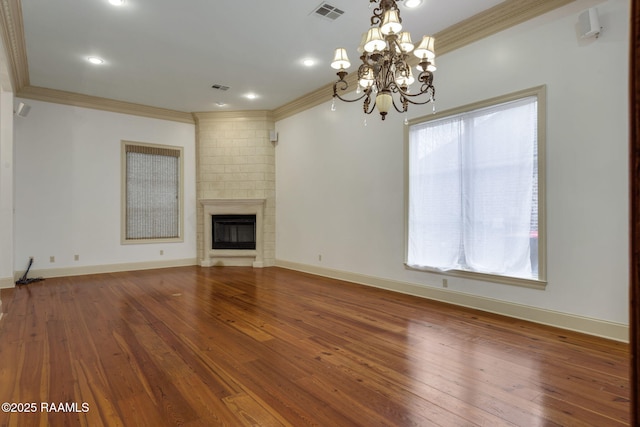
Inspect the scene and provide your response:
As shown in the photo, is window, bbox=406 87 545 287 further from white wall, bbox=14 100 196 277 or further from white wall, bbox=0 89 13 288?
white wall, bbox=0 89 13 288

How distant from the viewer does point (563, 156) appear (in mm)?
3529

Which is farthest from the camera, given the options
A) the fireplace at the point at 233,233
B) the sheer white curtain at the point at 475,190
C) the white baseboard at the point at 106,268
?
the fireplace at the point at 233,233

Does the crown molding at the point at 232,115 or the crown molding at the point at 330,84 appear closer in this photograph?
the crown molding at the point at 330,84

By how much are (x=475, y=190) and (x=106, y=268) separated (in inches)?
267

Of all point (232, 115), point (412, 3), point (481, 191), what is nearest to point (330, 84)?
point (412, 3)

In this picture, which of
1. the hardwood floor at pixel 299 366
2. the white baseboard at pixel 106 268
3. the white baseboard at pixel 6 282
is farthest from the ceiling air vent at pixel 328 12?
the white baseboard at pixel 6 282

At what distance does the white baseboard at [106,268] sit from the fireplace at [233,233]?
514 millimetres

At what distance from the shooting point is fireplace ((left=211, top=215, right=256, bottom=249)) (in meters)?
7.98

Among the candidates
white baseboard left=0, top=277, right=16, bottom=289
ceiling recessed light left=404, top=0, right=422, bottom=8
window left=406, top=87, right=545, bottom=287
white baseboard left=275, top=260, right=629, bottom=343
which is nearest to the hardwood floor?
white baseboard left=275, top=260, right=629, bottom=343

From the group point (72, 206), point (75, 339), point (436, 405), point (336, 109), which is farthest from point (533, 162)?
point (72, 206)

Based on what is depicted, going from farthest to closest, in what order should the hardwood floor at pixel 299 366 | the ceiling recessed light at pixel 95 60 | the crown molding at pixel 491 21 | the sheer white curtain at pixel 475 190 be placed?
the ceiling recessed light at pixel 95 60, the sheer white curtain at pixel 475 190, the crown molding at pixel 491 21, the hardwood floor at pixel 299 366

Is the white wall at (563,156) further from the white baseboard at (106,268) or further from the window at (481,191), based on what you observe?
the white baseboard at (106,268)

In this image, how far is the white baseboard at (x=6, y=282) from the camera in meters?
5.56

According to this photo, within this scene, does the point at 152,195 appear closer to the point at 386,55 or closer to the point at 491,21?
the point at 386,55
